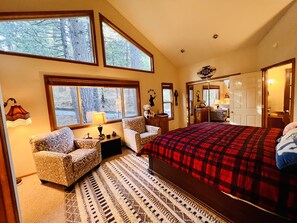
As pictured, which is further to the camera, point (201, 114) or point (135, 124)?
point (201, 114)

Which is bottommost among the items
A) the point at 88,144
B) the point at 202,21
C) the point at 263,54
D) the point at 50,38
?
the point at 88,144

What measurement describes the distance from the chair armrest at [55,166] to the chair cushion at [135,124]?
1.78 meters

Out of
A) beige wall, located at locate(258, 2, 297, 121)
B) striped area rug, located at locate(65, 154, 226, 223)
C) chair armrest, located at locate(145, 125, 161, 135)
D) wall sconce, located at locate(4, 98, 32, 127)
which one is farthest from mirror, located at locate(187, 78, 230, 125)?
wall sconce, located at locate(4, 98, 32, 127)

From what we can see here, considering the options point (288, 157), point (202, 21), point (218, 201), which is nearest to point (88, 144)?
point (218, 201)

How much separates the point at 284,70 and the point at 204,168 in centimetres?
469

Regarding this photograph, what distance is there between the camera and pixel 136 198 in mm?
1895

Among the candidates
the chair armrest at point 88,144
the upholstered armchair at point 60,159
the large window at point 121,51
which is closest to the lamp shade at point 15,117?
the upholstered armchair at point 60,159

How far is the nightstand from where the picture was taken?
128 inches

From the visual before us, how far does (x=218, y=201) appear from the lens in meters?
1.55

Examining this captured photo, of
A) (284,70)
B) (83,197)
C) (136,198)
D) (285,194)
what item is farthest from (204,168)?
(284,70)

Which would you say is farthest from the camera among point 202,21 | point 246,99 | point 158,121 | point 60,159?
point 158,121

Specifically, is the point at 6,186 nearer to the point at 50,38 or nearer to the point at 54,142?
the point at 54,142

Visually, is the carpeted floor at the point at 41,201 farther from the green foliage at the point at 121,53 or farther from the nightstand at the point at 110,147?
the green foliage at the point at 121,53

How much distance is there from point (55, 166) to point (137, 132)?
1.80 meters
